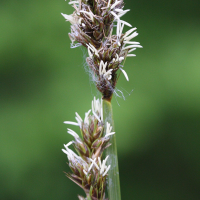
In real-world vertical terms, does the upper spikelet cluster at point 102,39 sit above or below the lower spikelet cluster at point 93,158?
above

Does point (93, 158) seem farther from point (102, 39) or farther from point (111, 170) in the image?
point (102, 39)

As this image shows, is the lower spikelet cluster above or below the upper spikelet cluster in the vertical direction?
below

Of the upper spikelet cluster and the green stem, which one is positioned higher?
the upper spikelet cluster

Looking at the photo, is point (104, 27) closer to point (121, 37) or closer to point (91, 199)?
point (121, 37)

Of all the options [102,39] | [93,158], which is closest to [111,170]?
[93,158]

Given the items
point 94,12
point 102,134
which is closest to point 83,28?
point 94,12

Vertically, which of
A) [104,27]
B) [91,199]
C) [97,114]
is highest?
[104,27]
